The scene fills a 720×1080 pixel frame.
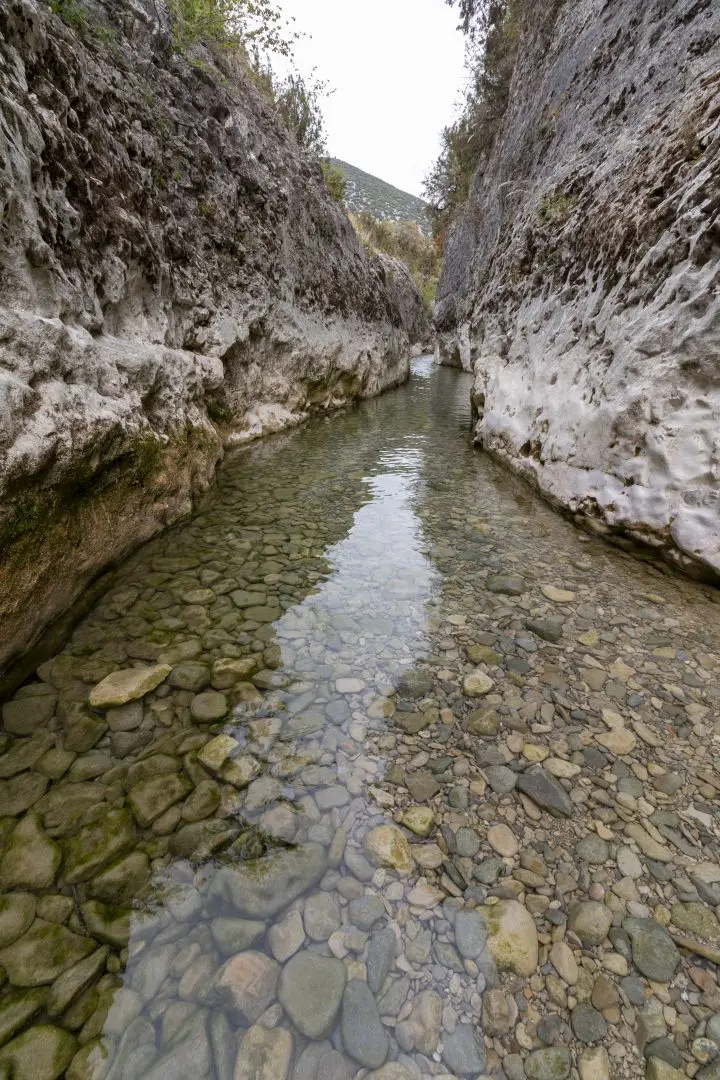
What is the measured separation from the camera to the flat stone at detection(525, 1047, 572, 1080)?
4.64 ft

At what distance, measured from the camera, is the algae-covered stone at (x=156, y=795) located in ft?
7.29

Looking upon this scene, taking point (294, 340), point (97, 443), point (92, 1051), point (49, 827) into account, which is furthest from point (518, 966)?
point (294, 340)

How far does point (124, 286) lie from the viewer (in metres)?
5.50

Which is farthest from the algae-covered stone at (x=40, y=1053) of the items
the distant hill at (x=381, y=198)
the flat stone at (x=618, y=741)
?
the distant hill at (x=381, y=198)

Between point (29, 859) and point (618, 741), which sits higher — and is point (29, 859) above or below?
below

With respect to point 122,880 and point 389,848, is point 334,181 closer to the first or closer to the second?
point 389,848

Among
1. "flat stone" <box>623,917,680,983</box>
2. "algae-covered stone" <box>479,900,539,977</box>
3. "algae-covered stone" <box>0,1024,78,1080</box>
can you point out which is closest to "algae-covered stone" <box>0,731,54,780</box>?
"algae-covered stone" <box>0,1024,78,1080</box>

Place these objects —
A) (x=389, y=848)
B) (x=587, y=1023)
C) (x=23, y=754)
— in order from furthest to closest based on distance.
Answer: (x=23, y=754) < (x=389, y=848) < (x=587, y=1023)

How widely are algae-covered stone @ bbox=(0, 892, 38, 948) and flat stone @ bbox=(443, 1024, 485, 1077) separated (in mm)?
1664

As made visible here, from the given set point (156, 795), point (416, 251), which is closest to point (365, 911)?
point (156, 795)

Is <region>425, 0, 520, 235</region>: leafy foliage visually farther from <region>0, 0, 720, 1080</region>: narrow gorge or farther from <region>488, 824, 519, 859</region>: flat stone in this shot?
<region>488, 824, 519, 859</region>: flat stone

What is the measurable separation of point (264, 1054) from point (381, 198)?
323 feet

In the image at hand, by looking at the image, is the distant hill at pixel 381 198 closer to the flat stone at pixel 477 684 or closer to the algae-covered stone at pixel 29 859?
the flat stone at pixel 477 684

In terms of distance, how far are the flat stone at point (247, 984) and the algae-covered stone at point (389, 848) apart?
574 mm
